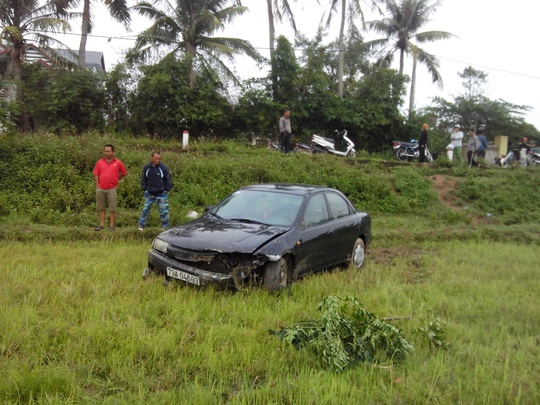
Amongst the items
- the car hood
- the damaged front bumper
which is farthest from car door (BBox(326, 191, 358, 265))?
the damaged front bumper

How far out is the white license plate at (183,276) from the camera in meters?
5.28

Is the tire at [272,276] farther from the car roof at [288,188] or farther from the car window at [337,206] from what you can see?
the car window at [337,206]

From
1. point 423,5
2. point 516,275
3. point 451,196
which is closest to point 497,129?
point 423,5

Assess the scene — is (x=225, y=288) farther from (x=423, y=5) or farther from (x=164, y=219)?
(x=423, y=5)

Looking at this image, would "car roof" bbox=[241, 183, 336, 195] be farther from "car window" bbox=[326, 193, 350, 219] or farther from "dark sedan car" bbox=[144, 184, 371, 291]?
"car window" bbox=[326, 193, 350, 219]

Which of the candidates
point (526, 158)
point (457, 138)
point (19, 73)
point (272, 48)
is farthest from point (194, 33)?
point (526, 158)

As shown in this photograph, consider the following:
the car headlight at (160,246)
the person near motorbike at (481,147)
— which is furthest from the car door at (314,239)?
the person near motorbike at (481,147)

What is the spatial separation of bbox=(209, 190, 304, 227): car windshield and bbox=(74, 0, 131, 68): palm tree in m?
16.5

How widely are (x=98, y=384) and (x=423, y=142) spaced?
1772cm

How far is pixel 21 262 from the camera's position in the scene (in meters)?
6.57

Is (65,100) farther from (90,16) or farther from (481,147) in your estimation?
(481,147)

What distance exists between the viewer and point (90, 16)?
829 inches

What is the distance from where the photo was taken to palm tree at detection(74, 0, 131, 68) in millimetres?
20609

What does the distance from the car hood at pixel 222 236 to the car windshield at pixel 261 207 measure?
0.24 m
